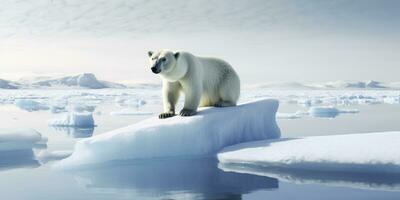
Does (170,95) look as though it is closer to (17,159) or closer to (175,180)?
(175,180)

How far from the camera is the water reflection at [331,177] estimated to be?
5.21 m

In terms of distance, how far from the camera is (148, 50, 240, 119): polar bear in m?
7.05

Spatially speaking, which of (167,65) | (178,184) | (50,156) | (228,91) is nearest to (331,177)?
(178,184)

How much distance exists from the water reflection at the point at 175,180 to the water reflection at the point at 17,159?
1223 millimetres

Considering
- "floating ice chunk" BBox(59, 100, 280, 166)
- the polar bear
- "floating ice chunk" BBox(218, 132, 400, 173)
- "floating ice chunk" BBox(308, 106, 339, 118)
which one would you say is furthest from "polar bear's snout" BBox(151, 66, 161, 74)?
"floating ice chunk" BBox(308, 106, 339, 118)

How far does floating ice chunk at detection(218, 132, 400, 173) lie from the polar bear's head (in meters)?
1.29

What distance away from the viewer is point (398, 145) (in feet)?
20.4

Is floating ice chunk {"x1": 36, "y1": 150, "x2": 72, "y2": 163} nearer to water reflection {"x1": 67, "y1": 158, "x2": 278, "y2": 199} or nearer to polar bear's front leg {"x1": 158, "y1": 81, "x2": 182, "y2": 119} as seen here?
water reflection {"x1": 67, "y1": 158, "x2": 278, "y2": 199}

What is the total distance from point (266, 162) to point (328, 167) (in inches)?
31.0

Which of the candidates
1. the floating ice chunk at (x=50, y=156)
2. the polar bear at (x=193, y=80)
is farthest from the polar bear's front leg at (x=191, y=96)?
the floating ice chunk at (x=50, y=156)

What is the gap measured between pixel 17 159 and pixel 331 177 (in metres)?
4.95

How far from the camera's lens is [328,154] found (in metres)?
6.17

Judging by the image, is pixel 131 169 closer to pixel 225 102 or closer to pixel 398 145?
pixel 225 102

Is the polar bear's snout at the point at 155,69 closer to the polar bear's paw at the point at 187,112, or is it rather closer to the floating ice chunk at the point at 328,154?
the polar bear's paw at the point at 187,112
